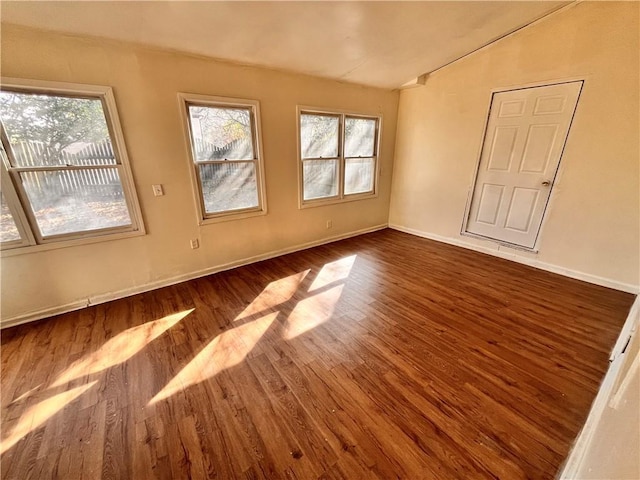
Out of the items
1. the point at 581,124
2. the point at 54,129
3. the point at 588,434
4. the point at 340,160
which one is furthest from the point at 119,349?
the point at 581,124

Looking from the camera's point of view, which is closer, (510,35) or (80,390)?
(80,390)

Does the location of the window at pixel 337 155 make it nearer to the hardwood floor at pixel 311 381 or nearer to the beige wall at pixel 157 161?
the beige wall at pixel 157 161

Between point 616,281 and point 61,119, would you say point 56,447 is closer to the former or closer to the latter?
point 61,119

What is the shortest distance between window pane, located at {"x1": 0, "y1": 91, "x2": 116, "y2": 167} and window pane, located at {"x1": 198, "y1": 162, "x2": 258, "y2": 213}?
2.92ft

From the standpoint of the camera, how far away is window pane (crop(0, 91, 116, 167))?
1.99 meters

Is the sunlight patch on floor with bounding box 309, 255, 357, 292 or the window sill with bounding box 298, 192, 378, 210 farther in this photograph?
the window sill with bounding box 298, 192, 378, 210

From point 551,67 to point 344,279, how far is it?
10.8ft

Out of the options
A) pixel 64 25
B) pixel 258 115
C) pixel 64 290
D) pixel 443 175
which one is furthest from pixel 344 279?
pixel 64 25

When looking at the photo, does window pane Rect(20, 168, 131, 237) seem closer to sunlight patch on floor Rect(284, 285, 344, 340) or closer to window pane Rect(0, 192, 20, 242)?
window pane Rect(0, 192, 20, 242)

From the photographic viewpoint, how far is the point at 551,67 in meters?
2.86

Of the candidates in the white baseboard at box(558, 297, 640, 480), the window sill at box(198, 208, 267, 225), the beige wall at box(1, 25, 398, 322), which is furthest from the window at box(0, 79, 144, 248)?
the white baseboard at box(558, 297, 640, 480)

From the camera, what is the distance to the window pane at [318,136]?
11.6 feet

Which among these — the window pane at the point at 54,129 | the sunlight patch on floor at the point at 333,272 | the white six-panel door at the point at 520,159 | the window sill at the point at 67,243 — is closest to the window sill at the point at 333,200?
the sunlight patch on floor at the point at 333,272

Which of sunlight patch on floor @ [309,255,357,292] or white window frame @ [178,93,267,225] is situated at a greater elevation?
white window frame @ [178,93,267,225]
